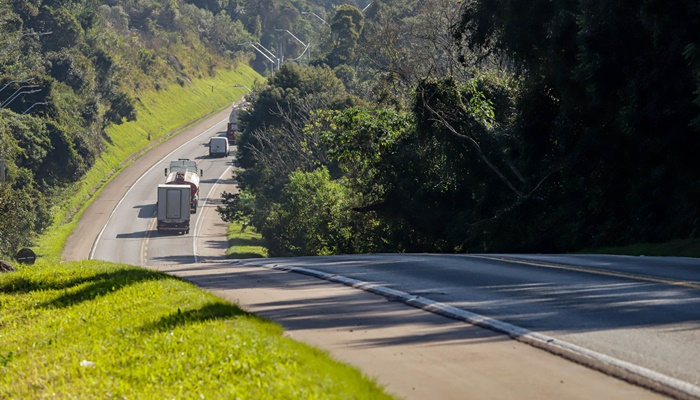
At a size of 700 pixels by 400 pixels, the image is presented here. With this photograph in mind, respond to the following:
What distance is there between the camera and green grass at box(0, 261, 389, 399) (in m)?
8.77

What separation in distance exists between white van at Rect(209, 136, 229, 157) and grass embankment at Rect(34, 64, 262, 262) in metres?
6.99

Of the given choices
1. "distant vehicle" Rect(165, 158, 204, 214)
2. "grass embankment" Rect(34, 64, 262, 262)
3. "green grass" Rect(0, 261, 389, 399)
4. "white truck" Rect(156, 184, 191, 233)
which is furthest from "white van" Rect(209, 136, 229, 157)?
"green grass" Rect(0, 261, 389, 399)

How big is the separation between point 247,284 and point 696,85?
1345cm

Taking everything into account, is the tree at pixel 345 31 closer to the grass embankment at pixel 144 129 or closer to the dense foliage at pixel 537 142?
the grass embankment at pixel 144 129

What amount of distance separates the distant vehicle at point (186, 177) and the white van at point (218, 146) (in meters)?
21.6

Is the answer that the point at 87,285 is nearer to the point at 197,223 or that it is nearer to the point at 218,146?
the point at 197,223

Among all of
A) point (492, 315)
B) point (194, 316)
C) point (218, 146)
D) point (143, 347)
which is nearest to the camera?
point (143, 347)

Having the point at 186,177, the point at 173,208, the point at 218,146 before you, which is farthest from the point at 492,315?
the point at 218,146

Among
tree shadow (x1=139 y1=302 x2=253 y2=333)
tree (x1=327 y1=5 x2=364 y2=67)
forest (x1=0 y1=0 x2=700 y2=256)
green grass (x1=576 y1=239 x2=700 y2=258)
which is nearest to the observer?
tree shadow (x1=139 y1=302 x2=253 y2=333)

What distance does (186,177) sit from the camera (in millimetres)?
80938

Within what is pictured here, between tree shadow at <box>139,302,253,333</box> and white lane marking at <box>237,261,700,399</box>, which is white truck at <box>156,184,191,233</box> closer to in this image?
white lane marking at <box>237,261,700,399</box>

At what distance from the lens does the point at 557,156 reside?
110ft

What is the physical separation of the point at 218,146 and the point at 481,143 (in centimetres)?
7349

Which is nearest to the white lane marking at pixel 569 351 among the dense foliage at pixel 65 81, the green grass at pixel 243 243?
the dense foliage at pixel 65 81
